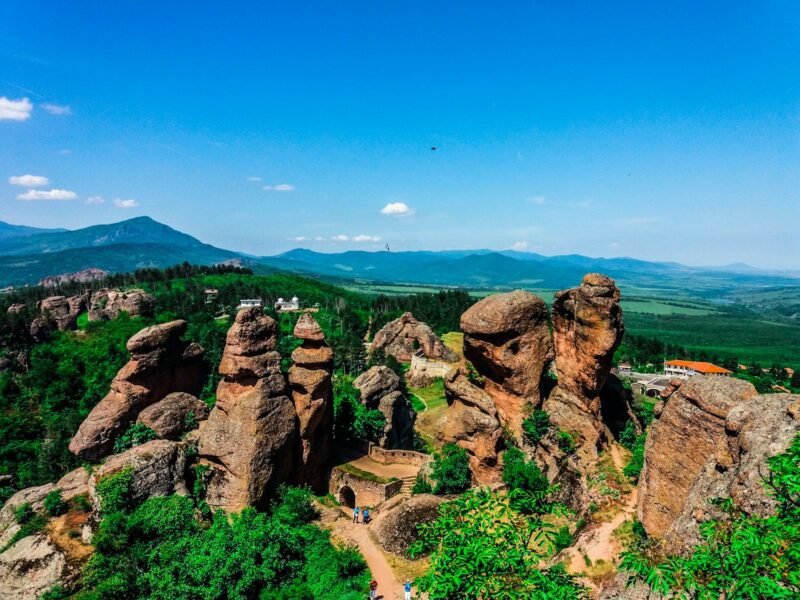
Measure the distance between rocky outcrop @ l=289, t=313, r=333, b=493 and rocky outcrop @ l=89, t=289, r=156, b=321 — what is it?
9117 cm

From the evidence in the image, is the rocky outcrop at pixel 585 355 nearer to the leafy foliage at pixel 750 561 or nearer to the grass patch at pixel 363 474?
the grass patch at pixel 363 474

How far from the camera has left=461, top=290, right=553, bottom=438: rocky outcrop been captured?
3250 cm

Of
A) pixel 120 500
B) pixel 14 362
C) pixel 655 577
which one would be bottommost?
pixel 14 362

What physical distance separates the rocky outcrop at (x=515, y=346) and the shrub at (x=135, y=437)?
23663mm

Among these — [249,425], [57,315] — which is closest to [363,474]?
[249,425]

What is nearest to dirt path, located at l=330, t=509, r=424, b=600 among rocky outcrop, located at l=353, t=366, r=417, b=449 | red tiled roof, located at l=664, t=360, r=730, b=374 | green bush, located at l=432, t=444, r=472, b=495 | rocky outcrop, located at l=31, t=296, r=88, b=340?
green bush, located at l=432, t=444, r=472, b=495

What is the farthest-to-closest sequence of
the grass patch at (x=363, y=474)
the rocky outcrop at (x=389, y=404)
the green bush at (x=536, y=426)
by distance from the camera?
1. the rocky outcrop at (x=389, y=404)
2. the grass patch at (x=363, y=474)
3. the green bush at (x=536, y=426)

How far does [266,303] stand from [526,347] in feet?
424

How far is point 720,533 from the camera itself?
1048 cm

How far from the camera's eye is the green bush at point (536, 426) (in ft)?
105

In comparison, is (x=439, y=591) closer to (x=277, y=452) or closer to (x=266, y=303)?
(x=277, y=452)

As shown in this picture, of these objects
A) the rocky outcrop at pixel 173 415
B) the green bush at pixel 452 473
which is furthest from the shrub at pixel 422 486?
the rocky outcrop at pixel 173 415

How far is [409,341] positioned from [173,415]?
215 ft

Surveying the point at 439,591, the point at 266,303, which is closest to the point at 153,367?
the point at 439,591
